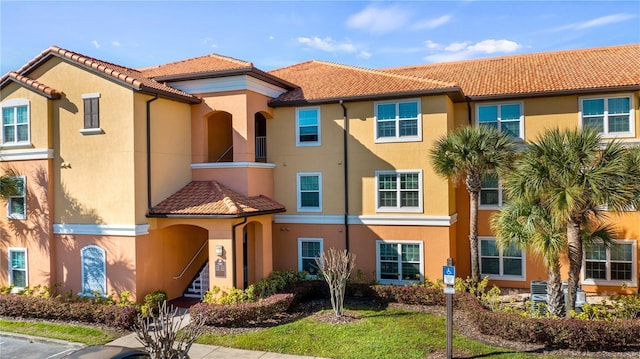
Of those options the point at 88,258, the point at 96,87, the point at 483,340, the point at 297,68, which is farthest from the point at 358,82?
the point at 88,258

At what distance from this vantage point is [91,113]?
17.0 meters

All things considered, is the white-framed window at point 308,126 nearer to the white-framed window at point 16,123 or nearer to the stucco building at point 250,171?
the stucco building at point 250,171

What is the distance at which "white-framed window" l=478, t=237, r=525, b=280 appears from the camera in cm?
1892

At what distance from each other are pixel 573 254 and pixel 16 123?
20223 millimetres

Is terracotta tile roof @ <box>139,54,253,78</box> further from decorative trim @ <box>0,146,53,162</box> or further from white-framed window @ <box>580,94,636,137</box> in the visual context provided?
white-framed window @ <box>580,94,636,137</box>

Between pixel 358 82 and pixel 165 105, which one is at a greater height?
pixel 358 82

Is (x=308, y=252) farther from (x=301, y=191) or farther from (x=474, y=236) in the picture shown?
(x=474, y=236)

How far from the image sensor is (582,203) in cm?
1234

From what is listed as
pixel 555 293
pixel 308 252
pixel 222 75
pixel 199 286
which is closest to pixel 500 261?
pixel 555 293

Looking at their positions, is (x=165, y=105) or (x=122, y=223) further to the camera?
(x=165, y=105)

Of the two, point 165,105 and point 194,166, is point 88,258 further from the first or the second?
point 165,105

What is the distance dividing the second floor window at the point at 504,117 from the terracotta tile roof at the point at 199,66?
9841mm

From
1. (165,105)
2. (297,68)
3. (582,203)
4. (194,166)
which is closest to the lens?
(582,203)

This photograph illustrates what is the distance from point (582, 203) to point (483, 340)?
15.4ft
